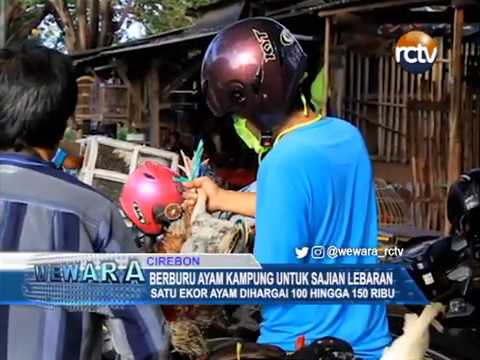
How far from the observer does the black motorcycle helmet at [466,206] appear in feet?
10.9

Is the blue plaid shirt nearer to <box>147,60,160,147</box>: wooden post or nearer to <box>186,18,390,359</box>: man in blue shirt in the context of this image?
<box>186,18,390,359</box>: man in blue shirt

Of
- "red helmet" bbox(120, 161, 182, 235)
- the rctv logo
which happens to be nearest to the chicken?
"red helmet" bbox(120, 161, 182, 235)

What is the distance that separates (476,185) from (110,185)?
1418 mm

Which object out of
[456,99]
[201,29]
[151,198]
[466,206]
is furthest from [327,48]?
[151,198]

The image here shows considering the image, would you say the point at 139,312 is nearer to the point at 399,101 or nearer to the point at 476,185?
the point at 476,185

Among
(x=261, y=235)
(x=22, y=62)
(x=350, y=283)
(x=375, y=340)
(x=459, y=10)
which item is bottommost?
(x=375, y=340)

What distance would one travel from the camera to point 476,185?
341cm

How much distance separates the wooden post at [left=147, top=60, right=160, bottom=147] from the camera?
11.2 meters

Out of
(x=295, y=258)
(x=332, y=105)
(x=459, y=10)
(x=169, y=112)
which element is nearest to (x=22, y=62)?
(x=295, y=258)

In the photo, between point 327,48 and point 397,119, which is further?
point 397,119

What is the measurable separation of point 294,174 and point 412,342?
0.55 meters

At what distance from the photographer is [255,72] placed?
84.4 inches

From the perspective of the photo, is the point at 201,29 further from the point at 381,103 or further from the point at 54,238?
the point at 54,238

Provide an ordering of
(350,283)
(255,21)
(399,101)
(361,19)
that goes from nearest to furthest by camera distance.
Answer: (350,283) → (255,21) → (361,19) → (399,101)
